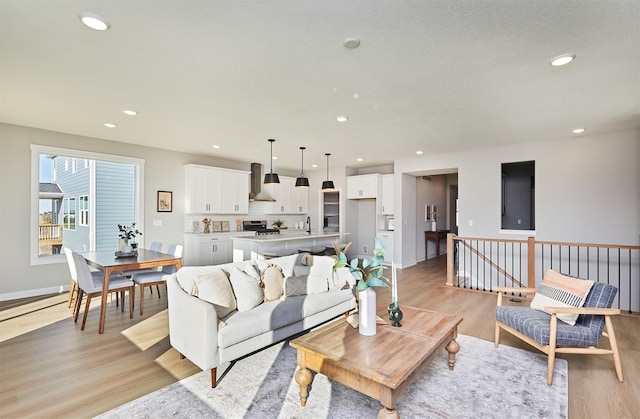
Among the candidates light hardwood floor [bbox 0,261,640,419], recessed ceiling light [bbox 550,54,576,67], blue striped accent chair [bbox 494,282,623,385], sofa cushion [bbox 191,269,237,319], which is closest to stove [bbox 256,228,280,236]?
light hardwood floor [bbox 0,261,640,419]

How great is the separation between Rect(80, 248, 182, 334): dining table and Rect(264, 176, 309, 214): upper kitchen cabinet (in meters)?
4.26

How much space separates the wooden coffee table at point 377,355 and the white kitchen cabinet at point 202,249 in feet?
15.6

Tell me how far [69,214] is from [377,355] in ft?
20.2

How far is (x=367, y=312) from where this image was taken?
7.68 ft

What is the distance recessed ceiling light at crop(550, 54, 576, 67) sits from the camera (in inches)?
98.8

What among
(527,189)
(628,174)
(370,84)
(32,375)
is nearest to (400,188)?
(527,189)

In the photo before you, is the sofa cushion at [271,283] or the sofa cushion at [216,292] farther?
the sofa cushion at [271,283]

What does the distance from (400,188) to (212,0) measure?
19.9 ft

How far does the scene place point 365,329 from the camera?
2.35 meters

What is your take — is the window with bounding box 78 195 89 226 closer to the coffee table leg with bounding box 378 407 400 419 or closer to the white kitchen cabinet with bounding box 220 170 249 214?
the white kitchen cabinet with bounding box 220 170 249 214

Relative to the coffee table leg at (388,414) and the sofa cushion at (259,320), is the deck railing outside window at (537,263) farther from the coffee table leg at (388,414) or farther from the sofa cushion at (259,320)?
the coffee table leg at (388,414)

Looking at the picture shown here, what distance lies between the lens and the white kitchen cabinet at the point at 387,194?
25.7ft

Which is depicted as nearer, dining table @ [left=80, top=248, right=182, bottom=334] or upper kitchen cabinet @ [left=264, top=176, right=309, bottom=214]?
dining table @ [left=80, top=248, right=182, bottom=334]

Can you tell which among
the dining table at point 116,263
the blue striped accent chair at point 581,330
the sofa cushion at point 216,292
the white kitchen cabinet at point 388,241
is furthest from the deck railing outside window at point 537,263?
the dining table at point 116,263
